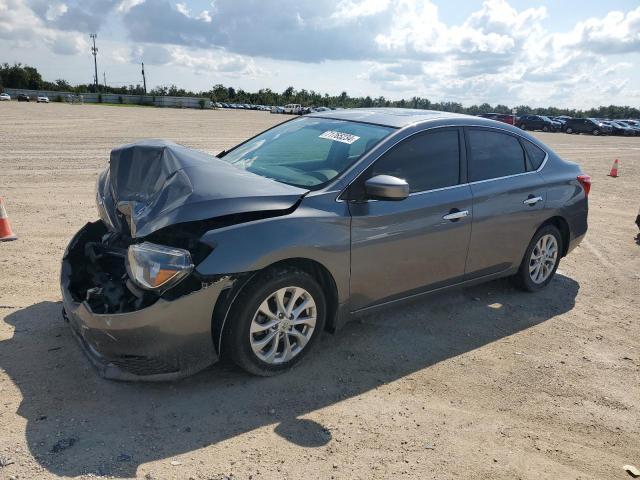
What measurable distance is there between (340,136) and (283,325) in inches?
66.9

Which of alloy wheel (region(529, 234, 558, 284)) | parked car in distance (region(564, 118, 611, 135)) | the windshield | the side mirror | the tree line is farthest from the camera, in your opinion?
the tree line

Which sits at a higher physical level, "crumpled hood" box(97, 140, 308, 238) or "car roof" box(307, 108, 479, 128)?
"car roof" box(307, 108, 479, 128)

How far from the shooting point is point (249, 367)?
353 cm

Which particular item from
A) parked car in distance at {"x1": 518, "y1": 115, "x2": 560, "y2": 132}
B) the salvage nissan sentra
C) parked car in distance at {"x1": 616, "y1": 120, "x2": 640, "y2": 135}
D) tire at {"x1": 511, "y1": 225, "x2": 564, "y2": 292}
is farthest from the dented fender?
parked car in distance at {"x1": 616, "y1": 120, "x2": 640, "y2": 135}

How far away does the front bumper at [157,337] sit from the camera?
10.3ft

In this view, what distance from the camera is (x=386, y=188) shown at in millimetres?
3701

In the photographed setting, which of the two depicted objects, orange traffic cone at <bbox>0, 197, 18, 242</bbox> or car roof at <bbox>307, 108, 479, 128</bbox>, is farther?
orange traffic cone at <bbox>0, 197, 18, 242</bbox>

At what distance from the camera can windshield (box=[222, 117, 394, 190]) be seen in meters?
4.06

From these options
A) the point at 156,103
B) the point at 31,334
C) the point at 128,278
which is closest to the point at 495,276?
the point at 128,278

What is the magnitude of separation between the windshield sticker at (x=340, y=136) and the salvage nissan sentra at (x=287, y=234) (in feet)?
0.09

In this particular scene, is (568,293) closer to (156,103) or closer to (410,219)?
(410,219)

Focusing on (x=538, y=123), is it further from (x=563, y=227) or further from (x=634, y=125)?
(x=563, y=227)

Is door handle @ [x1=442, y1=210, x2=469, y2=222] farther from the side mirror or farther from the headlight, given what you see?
the headlight

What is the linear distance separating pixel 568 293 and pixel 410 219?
8.80 ft
